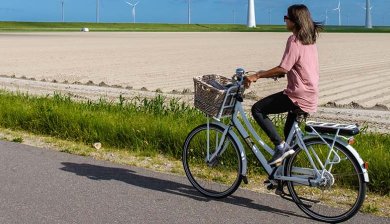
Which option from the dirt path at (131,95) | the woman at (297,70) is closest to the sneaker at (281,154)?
the woman at (297,70)

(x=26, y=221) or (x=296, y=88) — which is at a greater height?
(x=296, y=88)

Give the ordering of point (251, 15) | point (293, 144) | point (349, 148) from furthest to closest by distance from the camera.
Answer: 1. point (251, 15)
2. point (293, 144)
3. point (349, 148)

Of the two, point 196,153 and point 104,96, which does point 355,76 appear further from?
point 196,153

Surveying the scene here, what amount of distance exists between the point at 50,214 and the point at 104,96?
30.2 ft

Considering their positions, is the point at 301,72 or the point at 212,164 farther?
the point at 212,164

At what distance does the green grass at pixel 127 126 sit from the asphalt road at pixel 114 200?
0.92m

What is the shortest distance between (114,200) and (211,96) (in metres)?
1.49

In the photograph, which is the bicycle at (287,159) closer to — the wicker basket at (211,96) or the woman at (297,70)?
the wicker basket at (211,96)

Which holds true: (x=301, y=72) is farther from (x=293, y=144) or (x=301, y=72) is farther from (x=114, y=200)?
(x=114, y=200)

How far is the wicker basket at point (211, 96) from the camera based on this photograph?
5.50 m

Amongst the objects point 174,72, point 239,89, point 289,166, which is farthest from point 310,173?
point 174,72

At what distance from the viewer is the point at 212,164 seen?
609 cm

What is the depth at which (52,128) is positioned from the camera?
929 centimetres

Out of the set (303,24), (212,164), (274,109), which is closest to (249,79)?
(274,109)
